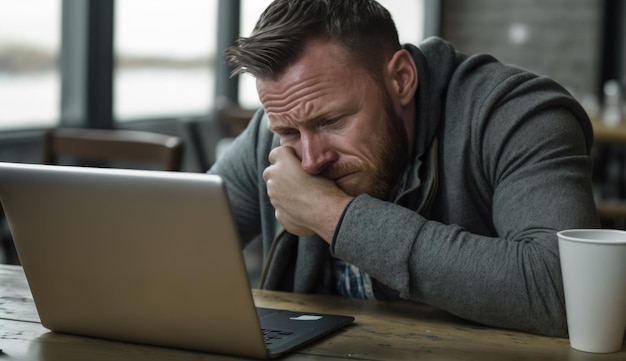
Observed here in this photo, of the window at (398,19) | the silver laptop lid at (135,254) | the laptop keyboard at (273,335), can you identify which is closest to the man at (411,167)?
the laptop keyboard at (273,335)

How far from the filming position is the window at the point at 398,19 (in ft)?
17.2

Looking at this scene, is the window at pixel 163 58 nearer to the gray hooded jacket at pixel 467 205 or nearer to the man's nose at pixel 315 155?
the gray hooded jacket at pixel 467 205

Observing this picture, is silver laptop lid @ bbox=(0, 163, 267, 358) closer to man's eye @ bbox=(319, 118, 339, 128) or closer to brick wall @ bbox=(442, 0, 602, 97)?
man's eye @ bbox=(319, 118, 339, 128)

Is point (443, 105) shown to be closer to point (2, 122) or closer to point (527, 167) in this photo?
point (527, 167)

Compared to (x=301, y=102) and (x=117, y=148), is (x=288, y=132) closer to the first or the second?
(x=301, y=102)

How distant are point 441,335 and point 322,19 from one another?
0.54 meters

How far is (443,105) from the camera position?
5.09 feet

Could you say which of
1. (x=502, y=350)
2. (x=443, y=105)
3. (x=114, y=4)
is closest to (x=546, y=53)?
(x=114, y=4)

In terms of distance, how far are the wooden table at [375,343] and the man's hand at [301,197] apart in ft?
0.40

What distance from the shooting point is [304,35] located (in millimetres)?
1429

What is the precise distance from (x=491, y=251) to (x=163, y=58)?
3638 mm

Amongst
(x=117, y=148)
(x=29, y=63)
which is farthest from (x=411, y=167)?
(x=29, y=63)

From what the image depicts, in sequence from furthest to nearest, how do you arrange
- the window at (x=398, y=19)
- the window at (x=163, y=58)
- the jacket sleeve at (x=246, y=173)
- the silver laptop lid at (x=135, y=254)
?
1. the window at (x=398, y=19)
2. the window at (x=163, y=58)
3. the jacket sleeve at (x=246, y=173)
4. the silver laptop lid at (x=135, y=254)

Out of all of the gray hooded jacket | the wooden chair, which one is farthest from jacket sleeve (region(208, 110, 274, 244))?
the wooden chair
